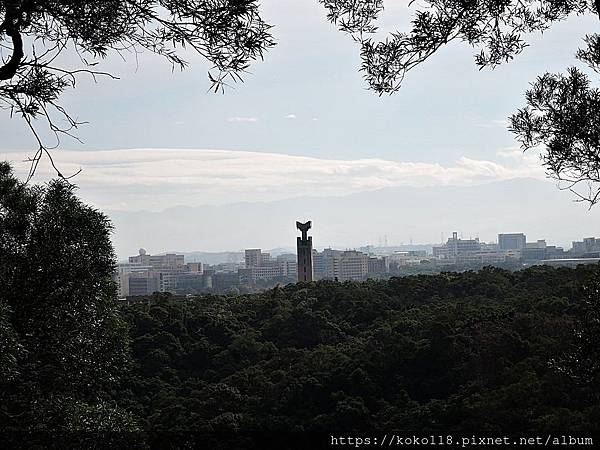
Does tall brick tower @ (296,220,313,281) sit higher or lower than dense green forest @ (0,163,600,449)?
higher

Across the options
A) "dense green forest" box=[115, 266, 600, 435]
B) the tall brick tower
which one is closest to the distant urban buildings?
the tall brick tower

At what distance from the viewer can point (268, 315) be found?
17031 mm

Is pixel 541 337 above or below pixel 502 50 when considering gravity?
below

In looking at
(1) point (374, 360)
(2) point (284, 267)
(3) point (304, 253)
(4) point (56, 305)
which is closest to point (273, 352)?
(1) point (374, 360)

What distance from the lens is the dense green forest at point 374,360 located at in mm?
9042

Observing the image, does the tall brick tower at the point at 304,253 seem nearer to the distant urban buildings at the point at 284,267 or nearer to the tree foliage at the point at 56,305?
the distant urban buildings at the point at 284,267

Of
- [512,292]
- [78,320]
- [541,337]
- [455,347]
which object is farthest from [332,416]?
[512,292]

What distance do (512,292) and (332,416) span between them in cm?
608

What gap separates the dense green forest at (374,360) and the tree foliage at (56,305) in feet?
8.62

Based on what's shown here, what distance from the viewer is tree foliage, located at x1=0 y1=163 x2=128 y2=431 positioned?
650 cm

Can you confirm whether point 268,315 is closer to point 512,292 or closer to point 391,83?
point 512,292

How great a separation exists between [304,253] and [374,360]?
42.1 feet

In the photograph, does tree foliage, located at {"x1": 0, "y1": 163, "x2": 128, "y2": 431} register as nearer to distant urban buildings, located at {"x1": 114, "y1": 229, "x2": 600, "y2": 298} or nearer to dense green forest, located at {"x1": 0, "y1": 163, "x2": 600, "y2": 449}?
dense green forest, located at {"x1": 0, "y1": 163, "x2": 600, "y2": 449}

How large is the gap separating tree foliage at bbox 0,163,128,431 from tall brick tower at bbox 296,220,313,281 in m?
15.5
